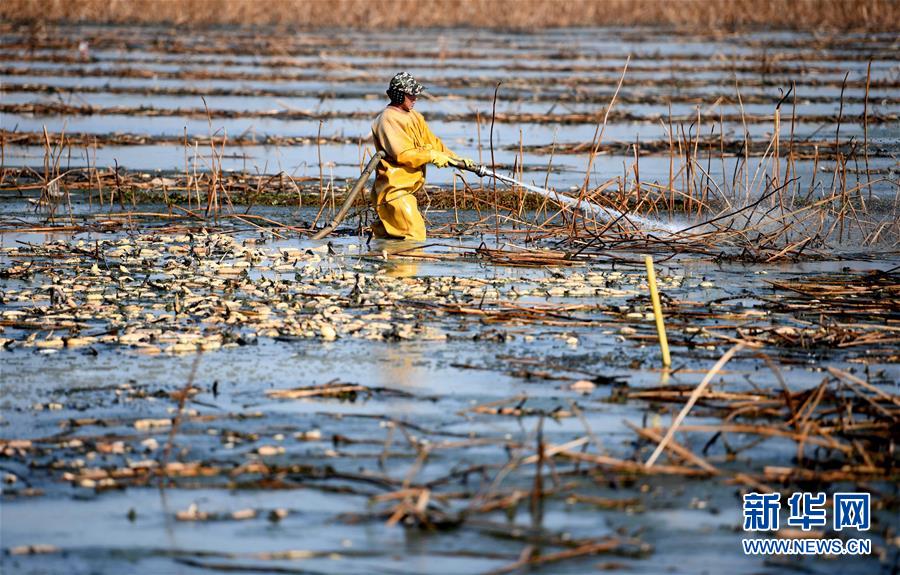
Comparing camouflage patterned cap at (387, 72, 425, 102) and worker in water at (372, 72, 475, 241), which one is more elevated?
camouflage patterned cap at (387, 72, 425, 102)

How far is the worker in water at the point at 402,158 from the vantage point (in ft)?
30.2

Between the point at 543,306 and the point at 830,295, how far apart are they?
1752mm

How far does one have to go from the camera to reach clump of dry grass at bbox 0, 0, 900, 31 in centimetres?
3509

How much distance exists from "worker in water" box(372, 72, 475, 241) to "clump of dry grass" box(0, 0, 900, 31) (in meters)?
26.6

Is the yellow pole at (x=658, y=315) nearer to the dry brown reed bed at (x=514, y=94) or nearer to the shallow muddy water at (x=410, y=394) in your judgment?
the shallow muddy water at (x=410, y=394)

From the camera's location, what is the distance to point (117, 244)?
9.55 metres

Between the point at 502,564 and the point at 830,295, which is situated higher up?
the point at 830,295

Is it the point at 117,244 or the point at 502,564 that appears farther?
the point at 117,244

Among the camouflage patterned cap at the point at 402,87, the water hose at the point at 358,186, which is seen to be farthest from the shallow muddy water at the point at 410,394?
the camouflage patterned cap at the point at 402,87

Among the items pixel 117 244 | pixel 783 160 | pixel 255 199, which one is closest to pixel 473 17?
pixel 783 160

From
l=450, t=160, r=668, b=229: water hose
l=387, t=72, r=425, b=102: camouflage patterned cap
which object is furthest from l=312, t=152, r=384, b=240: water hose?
l=450, t=160, r=668, b=229: water hose

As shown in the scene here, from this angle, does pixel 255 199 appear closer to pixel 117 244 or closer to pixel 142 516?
pixel 117 244

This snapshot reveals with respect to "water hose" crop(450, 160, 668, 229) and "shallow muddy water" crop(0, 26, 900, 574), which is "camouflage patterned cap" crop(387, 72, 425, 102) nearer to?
"water hose" crop(450, 160, 668, 229)

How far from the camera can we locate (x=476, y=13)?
38.1 m
